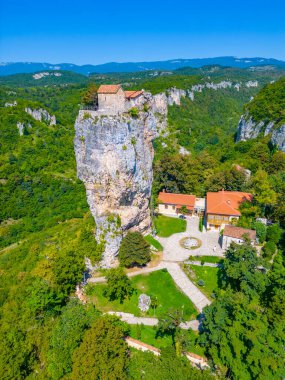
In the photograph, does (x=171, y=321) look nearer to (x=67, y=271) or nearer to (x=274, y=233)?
(x=67, y=271)

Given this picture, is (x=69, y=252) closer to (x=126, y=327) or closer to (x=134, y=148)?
(x=126, y=327)

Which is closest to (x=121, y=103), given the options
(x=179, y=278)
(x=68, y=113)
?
(x=179, y=278)

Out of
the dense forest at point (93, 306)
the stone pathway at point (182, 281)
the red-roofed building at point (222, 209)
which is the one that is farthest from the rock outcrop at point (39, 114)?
the stone pathway at point (182, 281)

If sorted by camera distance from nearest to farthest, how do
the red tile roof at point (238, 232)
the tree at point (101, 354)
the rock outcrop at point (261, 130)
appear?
the tree at point (101, 354)
the red tile roof at point (238, 232)
the rock outcrop at point (261, 130)

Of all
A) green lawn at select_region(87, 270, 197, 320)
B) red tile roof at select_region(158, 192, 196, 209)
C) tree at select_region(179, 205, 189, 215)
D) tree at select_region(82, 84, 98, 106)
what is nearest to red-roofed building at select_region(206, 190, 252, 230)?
red tile roof at select_region(158, 192, 196, 209)

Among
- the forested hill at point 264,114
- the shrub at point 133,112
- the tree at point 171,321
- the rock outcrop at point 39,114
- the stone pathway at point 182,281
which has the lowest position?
the stone pathway at point 182,281

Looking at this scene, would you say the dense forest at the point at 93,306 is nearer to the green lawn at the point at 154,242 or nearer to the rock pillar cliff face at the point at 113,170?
the rock pillar cliff face at the point at 113,170

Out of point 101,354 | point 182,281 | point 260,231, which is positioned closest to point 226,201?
point 260,231
